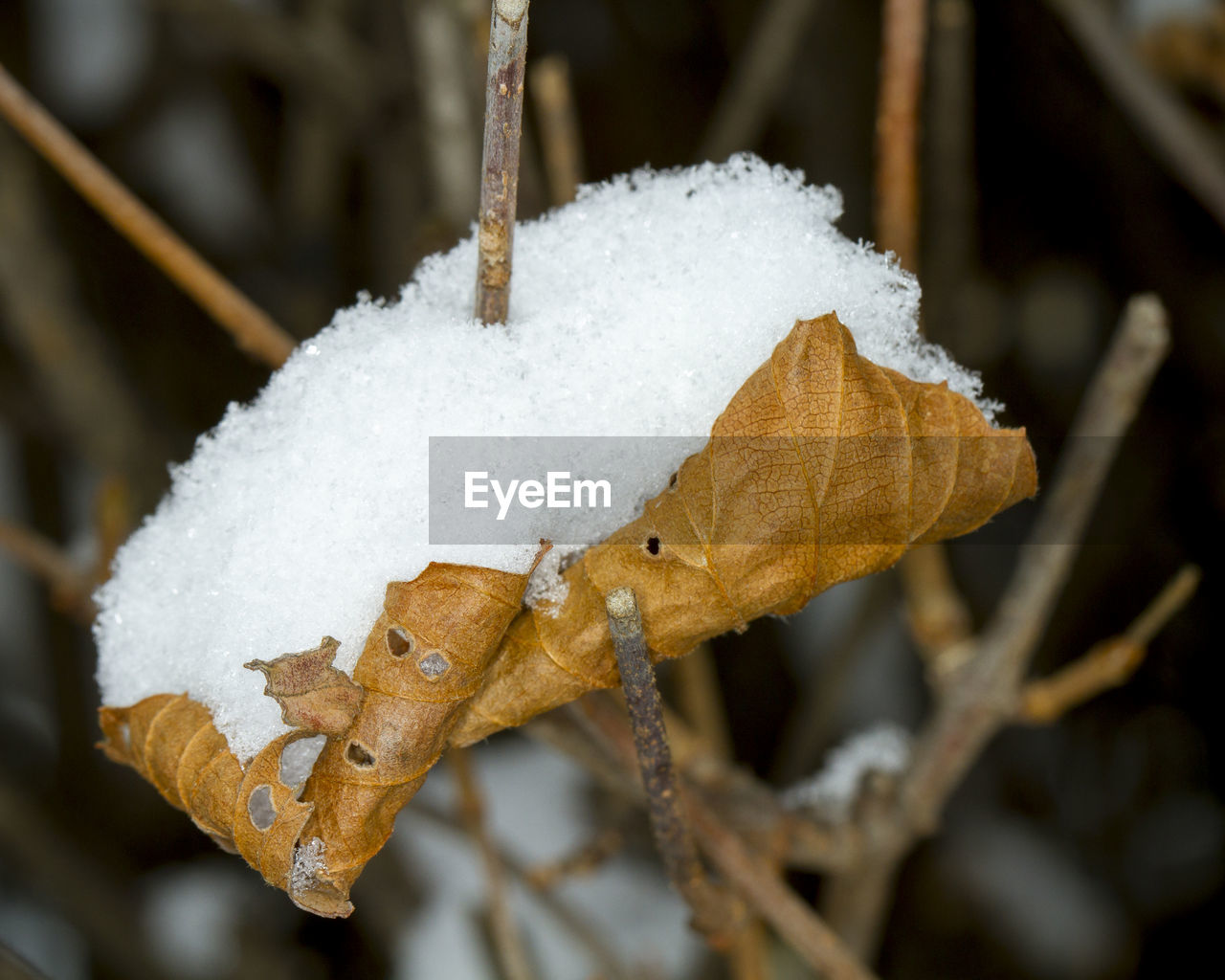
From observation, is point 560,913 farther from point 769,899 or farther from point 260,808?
point 260,808

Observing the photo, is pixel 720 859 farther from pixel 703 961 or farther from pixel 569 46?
pixel 569 46

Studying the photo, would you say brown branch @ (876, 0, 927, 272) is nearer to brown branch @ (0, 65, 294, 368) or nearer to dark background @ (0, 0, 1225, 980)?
dark background @ (0, 0, 1225, 980)

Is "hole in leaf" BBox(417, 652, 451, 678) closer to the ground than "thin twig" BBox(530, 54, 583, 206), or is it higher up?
closer to the ground

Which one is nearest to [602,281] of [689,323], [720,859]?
[689,323]

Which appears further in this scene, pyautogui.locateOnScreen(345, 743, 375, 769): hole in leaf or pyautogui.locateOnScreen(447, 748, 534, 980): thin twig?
pyautogui.locateOnScreen(447, 748, 534, 980): thin twig

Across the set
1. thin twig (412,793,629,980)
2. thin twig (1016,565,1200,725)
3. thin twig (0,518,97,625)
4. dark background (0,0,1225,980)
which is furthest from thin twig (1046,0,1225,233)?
thin twig (0,518,97,625)

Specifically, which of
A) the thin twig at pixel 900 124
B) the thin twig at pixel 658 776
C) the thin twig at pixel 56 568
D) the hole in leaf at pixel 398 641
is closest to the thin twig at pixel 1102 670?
the thin twig at pixel 900 124

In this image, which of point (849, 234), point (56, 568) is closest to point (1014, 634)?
point (849, 234)
